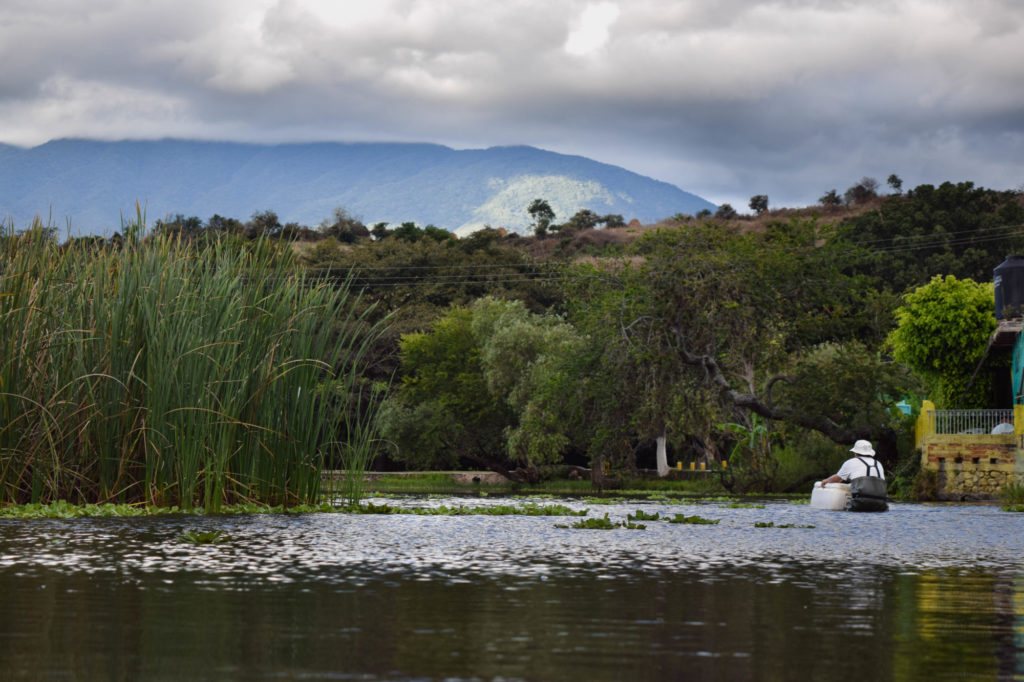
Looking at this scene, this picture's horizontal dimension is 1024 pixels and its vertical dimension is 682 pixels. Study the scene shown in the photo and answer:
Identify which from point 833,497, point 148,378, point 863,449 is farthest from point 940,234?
point 148,378

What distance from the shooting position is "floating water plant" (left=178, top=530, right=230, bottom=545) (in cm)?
1134

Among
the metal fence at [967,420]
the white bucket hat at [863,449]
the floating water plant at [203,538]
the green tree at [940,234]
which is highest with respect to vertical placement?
the green tree at [940,234]

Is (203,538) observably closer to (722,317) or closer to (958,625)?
(958,625)

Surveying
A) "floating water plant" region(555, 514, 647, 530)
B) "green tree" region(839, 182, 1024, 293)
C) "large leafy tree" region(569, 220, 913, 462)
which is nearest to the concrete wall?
"large leafy tree" region(569, 220, 913, 462)

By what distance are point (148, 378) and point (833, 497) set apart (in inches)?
482

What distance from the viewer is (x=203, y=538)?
37.3 feet

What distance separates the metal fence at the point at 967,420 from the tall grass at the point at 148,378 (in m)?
21.2

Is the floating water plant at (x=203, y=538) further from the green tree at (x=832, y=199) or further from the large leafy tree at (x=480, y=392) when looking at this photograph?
the green tree at (x=832, y=199)

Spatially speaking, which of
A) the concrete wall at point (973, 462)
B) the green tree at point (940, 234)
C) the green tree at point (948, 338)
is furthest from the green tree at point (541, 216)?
the concrete wall at point (973, 462)

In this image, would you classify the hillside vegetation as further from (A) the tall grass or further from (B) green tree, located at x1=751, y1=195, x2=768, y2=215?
(B) green tree, located at x1=751, y1=195, x2=768, y2=215

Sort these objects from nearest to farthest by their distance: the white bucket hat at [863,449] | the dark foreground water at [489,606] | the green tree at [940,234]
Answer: the dark foreground water at [489,606]
the white bucket hat at [863,449]
the green tree at [940,234]

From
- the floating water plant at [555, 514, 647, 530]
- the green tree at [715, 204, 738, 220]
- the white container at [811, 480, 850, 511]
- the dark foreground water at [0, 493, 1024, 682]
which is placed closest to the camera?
the dark foreground water at [0, 493, 1024, 682]

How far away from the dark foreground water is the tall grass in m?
1.39

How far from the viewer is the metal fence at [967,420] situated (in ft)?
107
